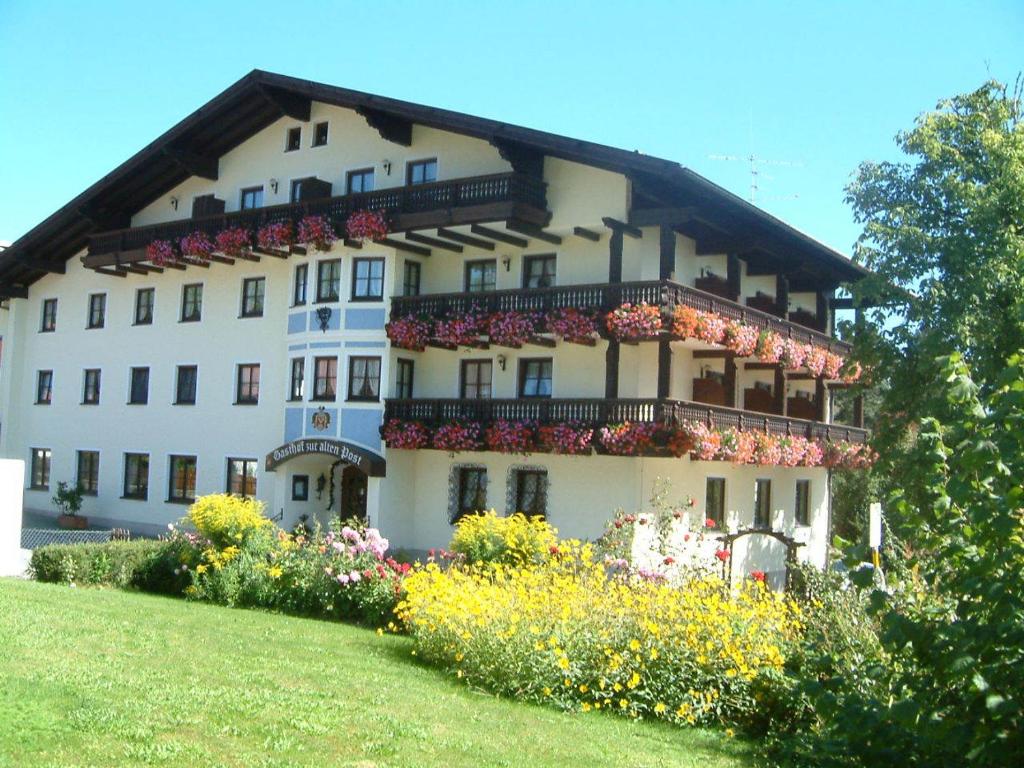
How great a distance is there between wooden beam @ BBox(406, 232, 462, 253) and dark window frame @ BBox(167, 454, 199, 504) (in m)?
10.7

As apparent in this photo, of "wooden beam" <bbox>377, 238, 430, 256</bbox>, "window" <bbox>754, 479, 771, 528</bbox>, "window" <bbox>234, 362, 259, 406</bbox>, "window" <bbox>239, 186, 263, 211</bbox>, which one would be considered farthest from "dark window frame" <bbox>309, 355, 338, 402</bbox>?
"window" <bbox>754, 479, 771, 528</bbox>

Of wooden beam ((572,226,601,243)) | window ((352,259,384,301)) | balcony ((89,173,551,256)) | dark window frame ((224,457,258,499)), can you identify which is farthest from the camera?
dark window frame ((224,457,258,499))

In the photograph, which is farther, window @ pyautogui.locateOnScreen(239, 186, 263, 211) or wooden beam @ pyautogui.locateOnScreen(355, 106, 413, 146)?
window @ pyautogui.locateOnScreen(239, 186, 263, 211)

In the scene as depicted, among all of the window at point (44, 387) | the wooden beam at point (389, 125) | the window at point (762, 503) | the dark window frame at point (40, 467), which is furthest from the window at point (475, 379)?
the window at point (44, 387)

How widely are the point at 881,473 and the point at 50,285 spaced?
2962 centimetres

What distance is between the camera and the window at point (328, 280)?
3070cm

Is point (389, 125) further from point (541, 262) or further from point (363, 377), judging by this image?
point (363, 377)

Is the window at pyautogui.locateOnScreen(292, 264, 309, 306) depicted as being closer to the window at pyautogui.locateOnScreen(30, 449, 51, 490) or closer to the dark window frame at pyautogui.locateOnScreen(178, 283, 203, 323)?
the dark window frame at pyautogui.locateOnScreen(178, 283, 203, 323)

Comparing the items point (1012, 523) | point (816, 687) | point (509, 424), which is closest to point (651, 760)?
point (816, 687)

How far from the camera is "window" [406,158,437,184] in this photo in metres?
29.6

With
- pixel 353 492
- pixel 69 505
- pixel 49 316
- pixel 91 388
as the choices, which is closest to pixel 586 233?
pixel 353 492

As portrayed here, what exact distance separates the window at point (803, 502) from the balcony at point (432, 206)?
1307 centimetres

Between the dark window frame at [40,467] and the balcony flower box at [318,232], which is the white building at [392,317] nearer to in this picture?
the dark window frame at [40,467]

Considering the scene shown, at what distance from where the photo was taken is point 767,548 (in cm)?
3105
